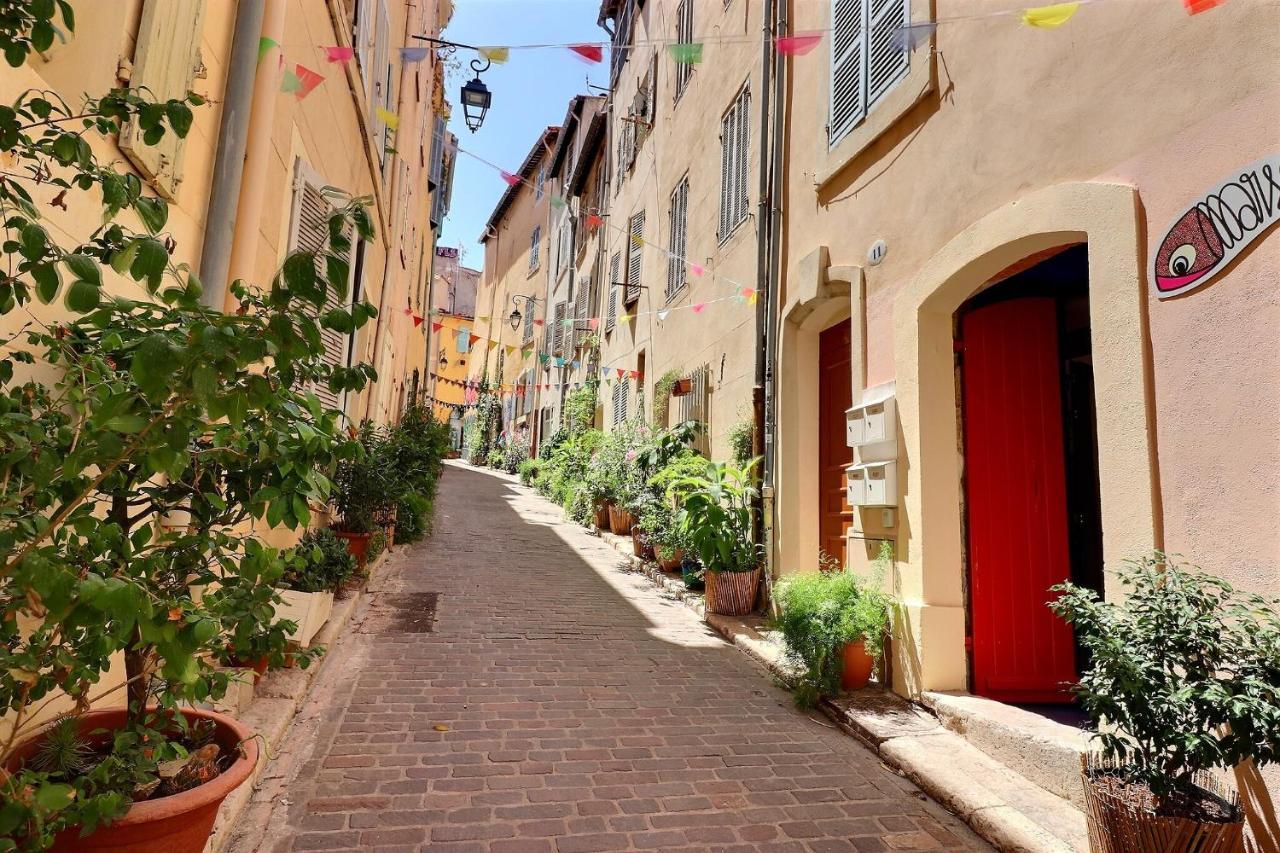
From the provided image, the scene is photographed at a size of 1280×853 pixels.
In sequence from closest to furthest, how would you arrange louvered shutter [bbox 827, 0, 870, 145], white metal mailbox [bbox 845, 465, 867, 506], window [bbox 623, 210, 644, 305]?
white metal mailbox [bbox 845, 465, 867, 506]
louvered shutter [bbox 827, 0, 870, 145]
window [bbox 623, 210, 644, 305]

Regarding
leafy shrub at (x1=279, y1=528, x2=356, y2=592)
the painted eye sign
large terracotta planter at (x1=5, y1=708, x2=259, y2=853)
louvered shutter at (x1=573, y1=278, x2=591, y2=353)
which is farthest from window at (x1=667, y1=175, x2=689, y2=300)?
large terracotta planter at (x1=5, y1=708, x2=259, y2=853)

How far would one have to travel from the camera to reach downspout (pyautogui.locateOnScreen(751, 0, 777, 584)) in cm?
686

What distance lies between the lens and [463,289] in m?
40.4

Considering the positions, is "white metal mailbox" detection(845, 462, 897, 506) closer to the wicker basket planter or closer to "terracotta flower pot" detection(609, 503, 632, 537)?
the wicker basket planter

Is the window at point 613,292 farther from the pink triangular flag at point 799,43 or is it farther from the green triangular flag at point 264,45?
the green triangular flag at point 264,45

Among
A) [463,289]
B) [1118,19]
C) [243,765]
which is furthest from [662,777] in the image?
[463,289]

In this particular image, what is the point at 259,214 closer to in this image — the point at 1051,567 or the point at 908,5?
the point at 908,5

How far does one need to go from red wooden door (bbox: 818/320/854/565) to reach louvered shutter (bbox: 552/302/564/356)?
13.3 metres

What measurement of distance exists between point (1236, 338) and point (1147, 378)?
16.0 inches

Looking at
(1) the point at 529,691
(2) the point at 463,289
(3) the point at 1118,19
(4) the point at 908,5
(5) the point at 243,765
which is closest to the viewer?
(5) the point at 243,765

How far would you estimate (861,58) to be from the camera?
556cm

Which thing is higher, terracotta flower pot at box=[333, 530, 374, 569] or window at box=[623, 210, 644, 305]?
window at box=[623, 210, 644, 305]

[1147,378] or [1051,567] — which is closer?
[1147,378]

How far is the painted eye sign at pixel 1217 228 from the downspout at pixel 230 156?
13.7ft
